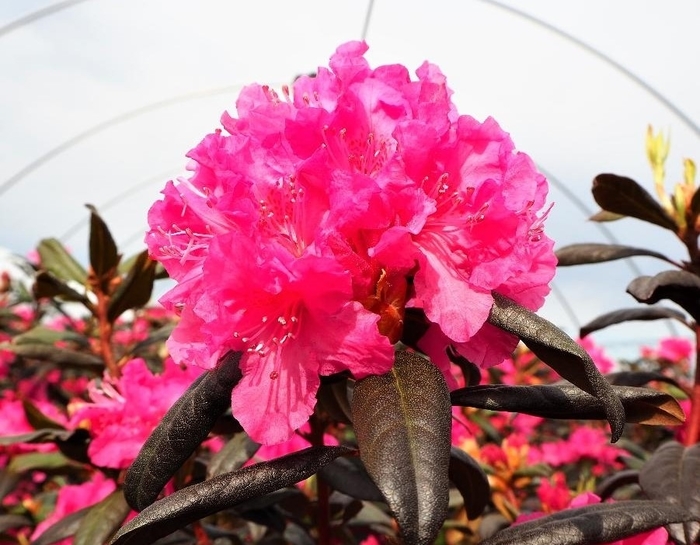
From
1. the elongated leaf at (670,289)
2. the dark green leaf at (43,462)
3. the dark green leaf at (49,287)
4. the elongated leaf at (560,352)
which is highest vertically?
the elongated leaf at (560,352)

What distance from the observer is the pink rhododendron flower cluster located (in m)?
0.75

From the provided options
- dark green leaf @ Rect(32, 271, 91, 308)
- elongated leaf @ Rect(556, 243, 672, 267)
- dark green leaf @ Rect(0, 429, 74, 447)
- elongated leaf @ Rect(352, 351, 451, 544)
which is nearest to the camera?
elongated leaf @ Rect(352, 351, 451, 544)

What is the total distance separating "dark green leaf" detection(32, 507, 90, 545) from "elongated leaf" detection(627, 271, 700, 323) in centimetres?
106

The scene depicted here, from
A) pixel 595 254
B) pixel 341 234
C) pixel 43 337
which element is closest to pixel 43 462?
pixel 43 337

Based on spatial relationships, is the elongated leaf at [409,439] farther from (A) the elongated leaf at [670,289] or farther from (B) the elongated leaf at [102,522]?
(B) the elongated leaf at [102,522]

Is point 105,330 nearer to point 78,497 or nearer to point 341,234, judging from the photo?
point 78,497

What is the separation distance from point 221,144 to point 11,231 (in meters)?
7.41

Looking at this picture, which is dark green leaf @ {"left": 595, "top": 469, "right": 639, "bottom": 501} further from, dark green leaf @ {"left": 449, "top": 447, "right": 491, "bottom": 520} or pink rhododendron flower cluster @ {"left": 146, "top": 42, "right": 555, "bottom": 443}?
pink rhododendron flower cluster @ {"left": 146, "top": 42, "right": 555, "bottom": 443}

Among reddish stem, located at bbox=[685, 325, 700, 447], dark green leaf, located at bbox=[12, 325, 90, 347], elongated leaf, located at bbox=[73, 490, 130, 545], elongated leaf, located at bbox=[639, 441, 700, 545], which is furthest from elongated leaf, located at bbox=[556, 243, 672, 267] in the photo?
dark green leaf, located at bbox=[12, 325, 90, 347]

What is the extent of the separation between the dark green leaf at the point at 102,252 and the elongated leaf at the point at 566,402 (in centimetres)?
104

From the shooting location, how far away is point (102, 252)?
1.69 metres

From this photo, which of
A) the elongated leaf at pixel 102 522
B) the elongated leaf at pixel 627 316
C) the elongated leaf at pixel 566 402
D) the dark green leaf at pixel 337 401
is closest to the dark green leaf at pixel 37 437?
the elongated leaf at pixel 102 522

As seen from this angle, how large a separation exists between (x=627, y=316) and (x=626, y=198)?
292mm

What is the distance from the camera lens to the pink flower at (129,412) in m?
1.26
